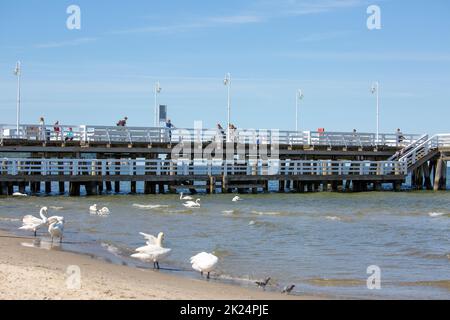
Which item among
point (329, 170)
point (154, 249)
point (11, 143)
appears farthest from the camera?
point (329, 170)

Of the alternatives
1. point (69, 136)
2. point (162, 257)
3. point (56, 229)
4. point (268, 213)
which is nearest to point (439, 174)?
point (268, 213)

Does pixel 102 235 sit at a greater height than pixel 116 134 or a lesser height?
lesser

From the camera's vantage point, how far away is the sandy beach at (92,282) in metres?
9.65

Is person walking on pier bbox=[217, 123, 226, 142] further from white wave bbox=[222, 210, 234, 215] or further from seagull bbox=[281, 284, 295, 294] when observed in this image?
seagull bbox=[281, 284, 295, 294]

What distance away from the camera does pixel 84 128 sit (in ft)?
130

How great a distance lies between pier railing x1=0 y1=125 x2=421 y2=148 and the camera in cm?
3900

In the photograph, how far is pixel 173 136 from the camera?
4209 cm

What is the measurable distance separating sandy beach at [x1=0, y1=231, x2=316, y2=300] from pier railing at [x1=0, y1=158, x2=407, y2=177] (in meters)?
21.3

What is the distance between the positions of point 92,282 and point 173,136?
31545 millimetres

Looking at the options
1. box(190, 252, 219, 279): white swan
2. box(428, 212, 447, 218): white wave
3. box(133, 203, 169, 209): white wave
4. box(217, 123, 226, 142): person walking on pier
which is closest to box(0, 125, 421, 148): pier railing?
box(217, 123, 226, 142): person walking on pier
